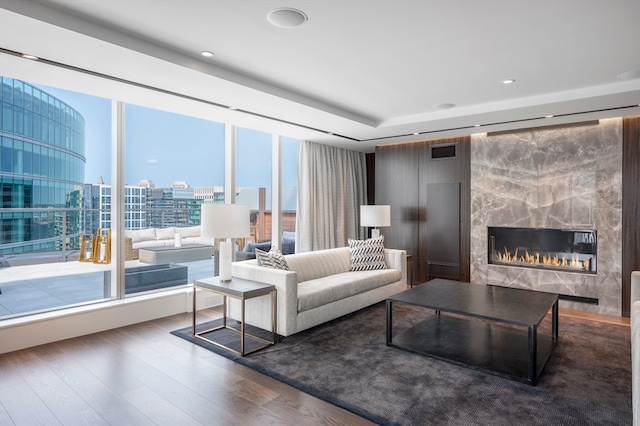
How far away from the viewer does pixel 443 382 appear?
2748 millimetres

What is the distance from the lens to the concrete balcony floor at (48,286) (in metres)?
3.52

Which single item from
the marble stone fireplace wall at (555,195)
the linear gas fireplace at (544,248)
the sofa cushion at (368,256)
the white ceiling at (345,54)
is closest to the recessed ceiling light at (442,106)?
the white ceiling at (345,54)

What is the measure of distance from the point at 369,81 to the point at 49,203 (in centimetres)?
333

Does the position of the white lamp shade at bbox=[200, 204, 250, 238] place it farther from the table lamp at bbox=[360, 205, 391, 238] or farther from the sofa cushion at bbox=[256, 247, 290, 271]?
the table lamp at bbox=[360, 205, 391, 238]

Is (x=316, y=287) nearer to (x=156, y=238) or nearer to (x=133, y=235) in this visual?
(x=156, y=238)

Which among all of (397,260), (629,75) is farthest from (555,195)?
(397,260)

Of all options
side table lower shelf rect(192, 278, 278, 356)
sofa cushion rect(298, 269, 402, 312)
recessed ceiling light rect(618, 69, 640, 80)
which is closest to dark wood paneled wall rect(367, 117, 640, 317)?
sofa cushion rect(298, 269, 402, 312)

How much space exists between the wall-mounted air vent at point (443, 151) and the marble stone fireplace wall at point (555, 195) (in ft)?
1.02

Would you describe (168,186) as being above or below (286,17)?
below

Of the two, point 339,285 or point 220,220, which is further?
point 339,285

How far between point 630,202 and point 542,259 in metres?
1.21

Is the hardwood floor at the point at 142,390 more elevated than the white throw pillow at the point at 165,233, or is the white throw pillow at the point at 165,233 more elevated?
the white throw pillow at the point at 165,233

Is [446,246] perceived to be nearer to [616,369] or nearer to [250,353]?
[616,369]

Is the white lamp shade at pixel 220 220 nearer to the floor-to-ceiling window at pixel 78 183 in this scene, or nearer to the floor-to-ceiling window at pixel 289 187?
the floor-to-ceiling window at pixel 78 183
